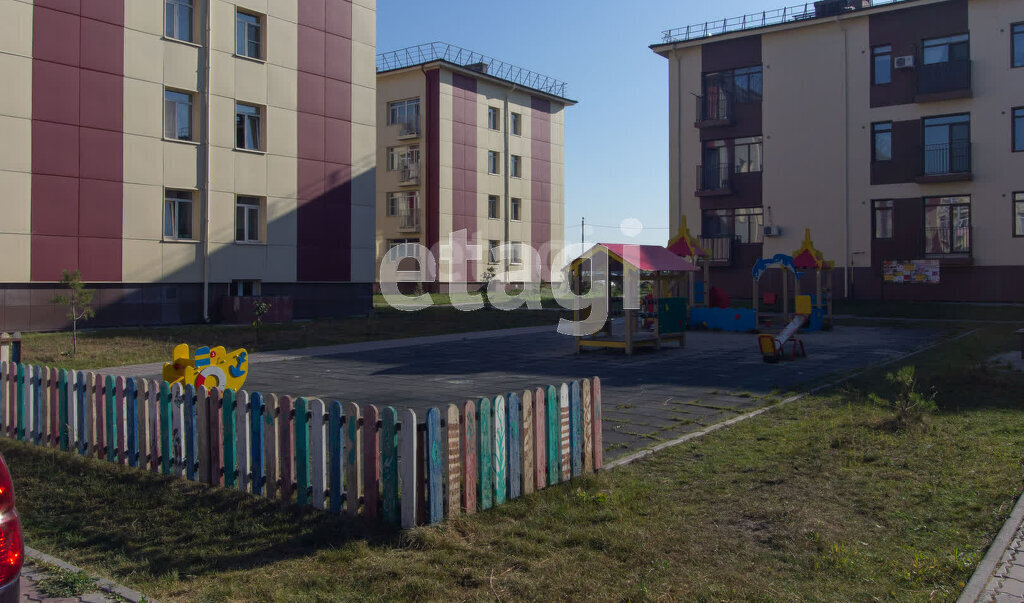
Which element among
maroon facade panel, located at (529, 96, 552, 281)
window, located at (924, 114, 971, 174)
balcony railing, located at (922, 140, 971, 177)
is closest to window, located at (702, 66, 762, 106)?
window, located at (924, 114, 971, 174)

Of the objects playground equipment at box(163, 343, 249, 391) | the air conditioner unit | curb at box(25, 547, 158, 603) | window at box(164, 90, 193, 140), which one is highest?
the air conditioner unit

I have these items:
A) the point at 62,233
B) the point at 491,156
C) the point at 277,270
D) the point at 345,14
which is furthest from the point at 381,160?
the point at 62,233

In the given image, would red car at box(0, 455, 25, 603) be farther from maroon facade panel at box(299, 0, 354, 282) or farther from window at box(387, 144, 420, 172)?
window at box(387, 144, 420, 172)

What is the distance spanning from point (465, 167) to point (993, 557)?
44667 mm

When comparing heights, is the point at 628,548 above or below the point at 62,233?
below

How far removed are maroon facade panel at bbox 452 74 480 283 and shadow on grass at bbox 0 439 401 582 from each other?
4101cm

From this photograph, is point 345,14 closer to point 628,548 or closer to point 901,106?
point 901,106

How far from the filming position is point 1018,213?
32.1 metres

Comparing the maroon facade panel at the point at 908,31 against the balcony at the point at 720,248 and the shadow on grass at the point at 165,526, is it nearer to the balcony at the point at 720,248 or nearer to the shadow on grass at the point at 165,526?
the balcony at the point at 720,248

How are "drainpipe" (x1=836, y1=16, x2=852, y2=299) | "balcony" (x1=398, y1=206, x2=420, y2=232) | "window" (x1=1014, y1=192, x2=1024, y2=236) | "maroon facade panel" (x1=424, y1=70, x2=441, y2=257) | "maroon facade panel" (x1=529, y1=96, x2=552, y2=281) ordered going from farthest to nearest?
1. "maroon facade panel" (x1=529, y1=96, x2=552, y2=281)
2. "balcony" (x1=398, y1=206, x2=420, y2=232)
3. "maroon facade panel" (x1=424, y1=70, x2=441, y2=257)
4. "drainpipe" (x1=836, y1=16, x2=852, y2=299)
5. "window" (x1=1014, y1=192, x2=1024, y2=236)

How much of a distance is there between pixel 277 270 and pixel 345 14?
10339mm

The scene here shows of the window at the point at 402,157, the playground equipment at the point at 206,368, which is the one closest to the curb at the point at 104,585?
the playground equipment at the point at 206,368

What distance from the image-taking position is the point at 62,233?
22703 millimetres

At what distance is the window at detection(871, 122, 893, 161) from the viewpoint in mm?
34875
